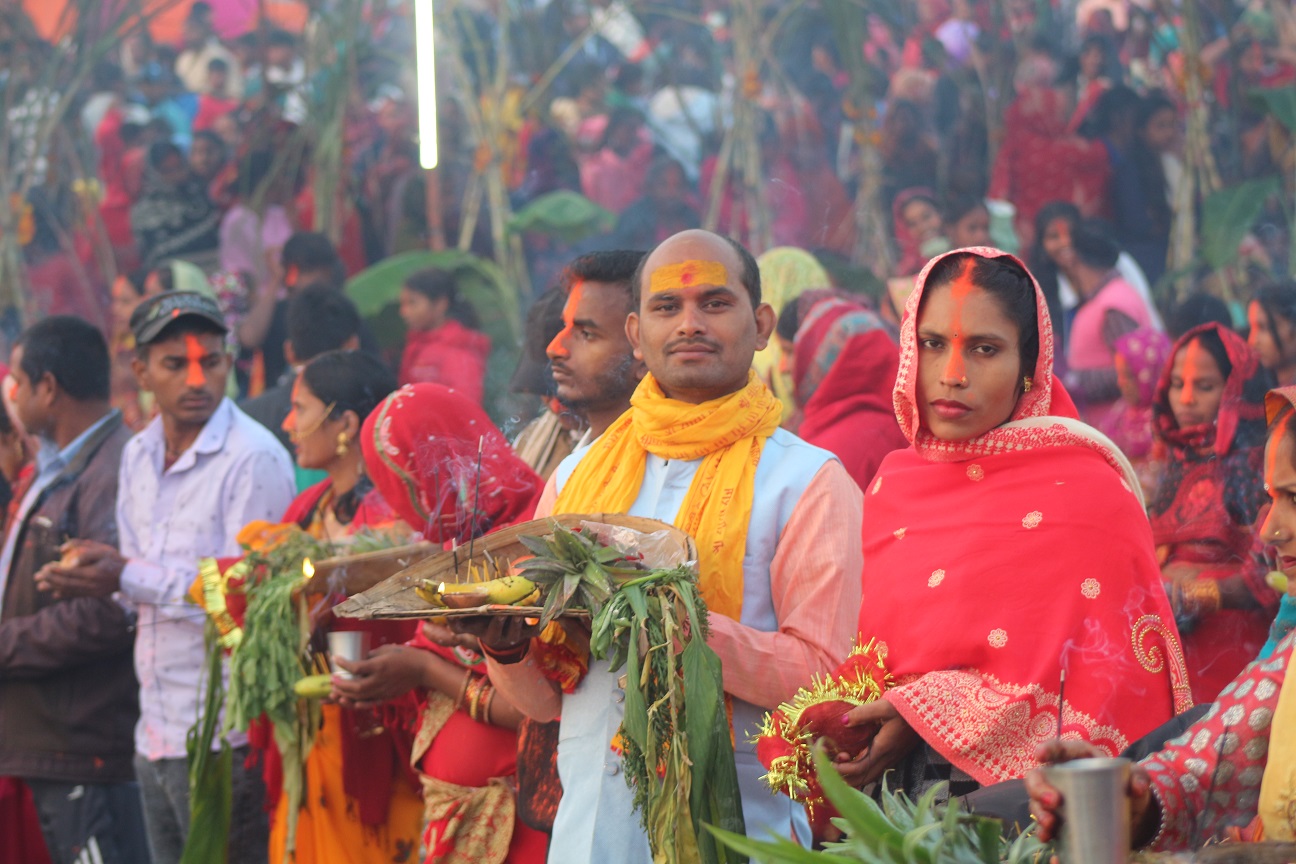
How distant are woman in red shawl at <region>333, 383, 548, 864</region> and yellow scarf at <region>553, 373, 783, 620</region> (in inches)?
21.4

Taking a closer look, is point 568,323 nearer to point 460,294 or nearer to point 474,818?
point 474,818

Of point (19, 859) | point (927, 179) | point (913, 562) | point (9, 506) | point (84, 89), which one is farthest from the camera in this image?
point (84, 89)

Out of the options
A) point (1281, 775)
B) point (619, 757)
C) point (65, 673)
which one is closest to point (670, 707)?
point (619, 757)

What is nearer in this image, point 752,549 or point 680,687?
point 680,687

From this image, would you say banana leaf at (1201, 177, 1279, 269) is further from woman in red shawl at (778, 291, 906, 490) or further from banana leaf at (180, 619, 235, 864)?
banana leaf at (180, 619, 235, 864)

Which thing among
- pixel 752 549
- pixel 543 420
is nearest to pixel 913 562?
pixel 752 549

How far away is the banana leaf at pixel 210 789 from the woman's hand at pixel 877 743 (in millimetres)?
2666

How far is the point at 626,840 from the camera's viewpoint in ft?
10.5

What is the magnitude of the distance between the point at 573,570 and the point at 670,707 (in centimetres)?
36

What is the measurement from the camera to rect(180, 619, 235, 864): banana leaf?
15.5 feet

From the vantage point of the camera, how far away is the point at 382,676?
4227mm

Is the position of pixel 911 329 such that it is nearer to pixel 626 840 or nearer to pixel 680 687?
pixel 680 687

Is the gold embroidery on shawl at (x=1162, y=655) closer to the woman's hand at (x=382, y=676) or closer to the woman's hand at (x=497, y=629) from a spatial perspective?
the woman's hand at (x=497, y=629)

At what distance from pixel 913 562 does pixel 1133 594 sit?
0.44 m
